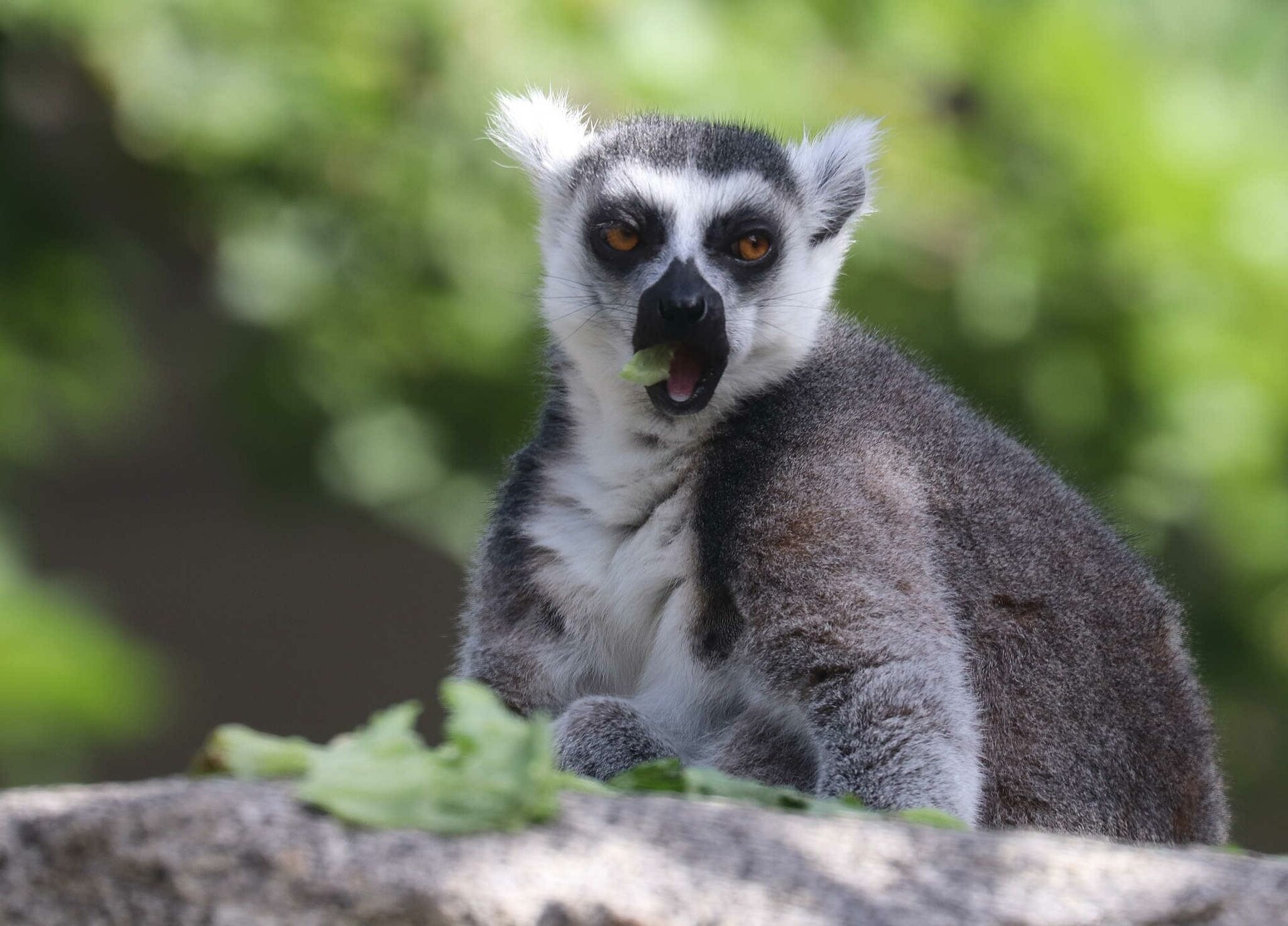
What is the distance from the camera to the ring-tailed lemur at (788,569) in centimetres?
277

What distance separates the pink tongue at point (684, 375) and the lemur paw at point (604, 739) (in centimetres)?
60

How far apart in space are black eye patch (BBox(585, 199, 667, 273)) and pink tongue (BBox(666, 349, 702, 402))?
0.28 metres

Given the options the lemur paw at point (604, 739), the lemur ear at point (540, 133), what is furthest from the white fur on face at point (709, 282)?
the lemur paw at point (604, 739)

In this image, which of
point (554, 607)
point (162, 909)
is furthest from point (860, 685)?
point (162, 909)

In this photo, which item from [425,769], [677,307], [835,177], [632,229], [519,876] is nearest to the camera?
[519,876]

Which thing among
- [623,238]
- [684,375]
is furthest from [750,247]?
[684,375]

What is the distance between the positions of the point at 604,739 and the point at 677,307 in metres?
0.81

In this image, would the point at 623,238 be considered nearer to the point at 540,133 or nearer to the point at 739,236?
the point at 739,236

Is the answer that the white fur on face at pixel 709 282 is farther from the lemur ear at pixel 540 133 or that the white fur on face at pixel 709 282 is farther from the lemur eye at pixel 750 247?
the lemur ear at pixel 540 133

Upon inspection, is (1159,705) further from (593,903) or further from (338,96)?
(338,96)

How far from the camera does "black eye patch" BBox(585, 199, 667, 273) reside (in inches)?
129

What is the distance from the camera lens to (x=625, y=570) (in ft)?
9.98

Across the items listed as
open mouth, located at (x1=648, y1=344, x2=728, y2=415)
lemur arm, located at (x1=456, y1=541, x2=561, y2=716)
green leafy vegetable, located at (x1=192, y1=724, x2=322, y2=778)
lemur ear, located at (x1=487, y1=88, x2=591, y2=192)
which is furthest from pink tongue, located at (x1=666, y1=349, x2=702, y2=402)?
green leafy vegetable, located at (x1=192, y1=724, x2=322, y2=778)

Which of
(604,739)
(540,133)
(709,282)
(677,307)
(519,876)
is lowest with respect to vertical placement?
(519,876)
